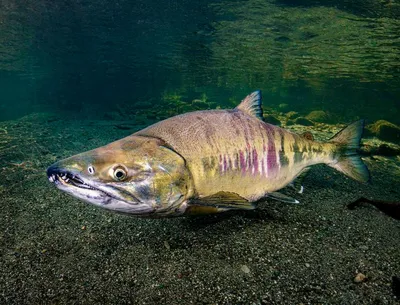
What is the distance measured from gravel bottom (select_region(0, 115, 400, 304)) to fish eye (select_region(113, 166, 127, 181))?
1.39 meters

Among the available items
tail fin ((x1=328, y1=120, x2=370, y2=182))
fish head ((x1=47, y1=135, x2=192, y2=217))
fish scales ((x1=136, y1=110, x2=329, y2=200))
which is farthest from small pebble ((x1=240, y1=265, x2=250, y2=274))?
tail fin ((x1=328, y1=120, x2=370, y2=182))

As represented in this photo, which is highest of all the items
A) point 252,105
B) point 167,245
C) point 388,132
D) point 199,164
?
point 252,105

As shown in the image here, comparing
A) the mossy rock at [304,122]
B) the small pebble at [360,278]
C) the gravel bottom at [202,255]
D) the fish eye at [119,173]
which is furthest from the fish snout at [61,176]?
the mossy rock at [304,122]

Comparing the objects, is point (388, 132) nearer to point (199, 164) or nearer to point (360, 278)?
point (360, 278)

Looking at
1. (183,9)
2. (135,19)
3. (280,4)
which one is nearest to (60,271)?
(280,4)

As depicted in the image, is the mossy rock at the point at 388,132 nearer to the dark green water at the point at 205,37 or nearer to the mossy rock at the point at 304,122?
the mossy rock at the point at 304,122

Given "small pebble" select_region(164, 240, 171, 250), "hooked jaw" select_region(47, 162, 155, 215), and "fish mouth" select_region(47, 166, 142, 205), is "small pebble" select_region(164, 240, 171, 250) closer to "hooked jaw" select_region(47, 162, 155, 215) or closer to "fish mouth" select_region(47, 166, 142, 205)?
"hooked jaw" select_region(47, 162, 155, 215)

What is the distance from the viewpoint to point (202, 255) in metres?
3.04

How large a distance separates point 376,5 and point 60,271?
17265 millimetres

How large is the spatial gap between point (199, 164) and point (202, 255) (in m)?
1.31

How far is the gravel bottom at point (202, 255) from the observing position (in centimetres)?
251

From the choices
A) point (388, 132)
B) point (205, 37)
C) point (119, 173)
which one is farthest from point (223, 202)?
point (205, 37)

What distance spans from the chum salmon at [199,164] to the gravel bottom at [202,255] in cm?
79

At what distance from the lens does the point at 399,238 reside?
3.45 metres
